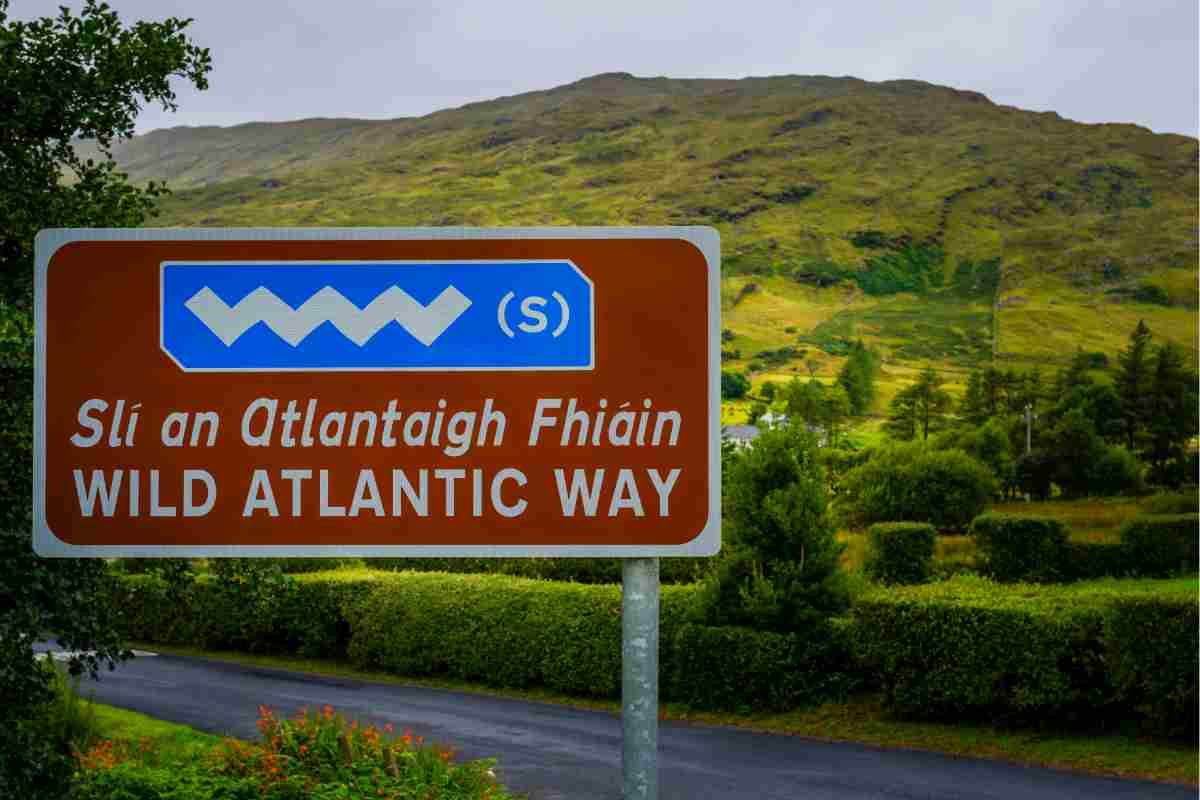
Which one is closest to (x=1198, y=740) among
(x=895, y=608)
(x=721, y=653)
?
(x=895, y=608)

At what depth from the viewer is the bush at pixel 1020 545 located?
28.2 meters

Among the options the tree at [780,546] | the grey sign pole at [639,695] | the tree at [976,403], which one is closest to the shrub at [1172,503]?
the tree at [976,403]

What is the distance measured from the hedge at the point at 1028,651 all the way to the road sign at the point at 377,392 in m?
14.8

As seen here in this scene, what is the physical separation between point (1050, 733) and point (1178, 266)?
665 ft

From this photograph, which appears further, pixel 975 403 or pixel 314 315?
pixel 975 403

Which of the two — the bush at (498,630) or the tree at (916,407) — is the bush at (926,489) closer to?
the bush at (498,630)

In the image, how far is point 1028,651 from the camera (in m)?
16.9

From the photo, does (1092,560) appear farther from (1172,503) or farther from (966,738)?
(1172,503)

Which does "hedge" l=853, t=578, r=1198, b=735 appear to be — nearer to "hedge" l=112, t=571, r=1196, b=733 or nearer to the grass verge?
"hedge" l=112, t=571, r=1196, b=733

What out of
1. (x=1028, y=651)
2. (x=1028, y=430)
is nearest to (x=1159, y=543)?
(x=1028, y=651)

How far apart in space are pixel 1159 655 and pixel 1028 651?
1.87 meters

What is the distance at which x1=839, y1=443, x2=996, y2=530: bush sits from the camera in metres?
39.4

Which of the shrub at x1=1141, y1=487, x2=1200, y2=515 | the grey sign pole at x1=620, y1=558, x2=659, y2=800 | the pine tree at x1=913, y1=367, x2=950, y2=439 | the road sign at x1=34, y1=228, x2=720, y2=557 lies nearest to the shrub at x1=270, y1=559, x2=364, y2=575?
the shrub at x1=1141, y1=487, x2=1200, y2=515

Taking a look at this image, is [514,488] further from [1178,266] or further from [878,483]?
[1178,266]
